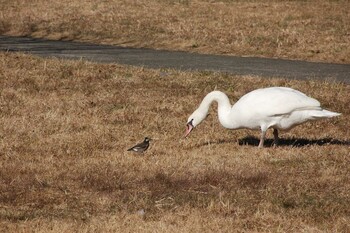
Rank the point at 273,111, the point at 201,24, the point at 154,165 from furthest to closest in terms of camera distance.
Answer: the point at 201,24
the point at 273,111
the point at 154,165

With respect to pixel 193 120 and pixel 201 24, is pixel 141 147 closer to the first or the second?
pixel 193 120

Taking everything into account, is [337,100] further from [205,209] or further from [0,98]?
[205,209]

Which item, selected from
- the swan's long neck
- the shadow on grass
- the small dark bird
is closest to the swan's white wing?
the swan's long neck

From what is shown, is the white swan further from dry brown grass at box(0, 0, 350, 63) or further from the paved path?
dry brown grass at box(0, 0, 350, 63)

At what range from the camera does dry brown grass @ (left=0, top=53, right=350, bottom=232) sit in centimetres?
803

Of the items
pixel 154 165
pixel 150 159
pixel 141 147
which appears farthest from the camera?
pixel 141 147

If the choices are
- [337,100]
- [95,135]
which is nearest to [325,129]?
[337,100]

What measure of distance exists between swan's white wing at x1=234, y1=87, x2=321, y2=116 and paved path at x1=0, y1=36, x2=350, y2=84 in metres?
7.45

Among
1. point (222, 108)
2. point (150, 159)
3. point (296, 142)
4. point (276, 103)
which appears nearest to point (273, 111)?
point (276, 103)

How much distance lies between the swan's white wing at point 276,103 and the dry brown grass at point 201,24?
12047 mm

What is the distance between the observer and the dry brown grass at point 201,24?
2497cm

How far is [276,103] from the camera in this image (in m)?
11.3

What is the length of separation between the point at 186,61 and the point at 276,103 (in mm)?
11103

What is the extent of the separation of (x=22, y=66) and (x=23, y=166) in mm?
8613
